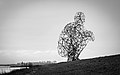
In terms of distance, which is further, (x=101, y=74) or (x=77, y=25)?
(x=77, y=25)

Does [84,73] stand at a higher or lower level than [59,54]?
lower

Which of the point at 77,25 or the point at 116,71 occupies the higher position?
the point at 77,25

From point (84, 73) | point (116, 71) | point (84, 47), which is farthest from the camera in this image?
point (84, 47)

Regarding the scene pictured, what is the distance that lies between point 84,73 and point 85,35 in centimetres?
2105

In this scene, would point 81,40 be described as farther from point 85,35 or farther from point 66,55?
point 66,55

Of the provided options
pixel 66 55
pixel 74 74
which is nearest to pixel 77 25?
pixel 66 55

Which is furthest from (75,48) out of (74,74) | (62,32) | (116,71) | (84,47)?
(116,71)

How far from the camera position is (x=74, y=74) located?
1906cm

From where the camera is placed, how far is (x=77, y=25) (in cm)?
4062

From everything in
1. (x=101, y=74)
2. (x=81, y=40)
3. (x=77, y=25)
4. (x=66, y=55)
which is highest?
(x=77, y=25)

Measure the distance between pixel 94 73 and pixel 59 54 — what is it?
22.3 m

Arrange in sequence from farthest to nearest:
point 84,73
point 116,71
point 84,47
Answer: point 84,47 → point 84,73 → point 116,71

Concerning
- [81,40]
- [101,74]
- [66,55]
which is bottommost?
[101,74]

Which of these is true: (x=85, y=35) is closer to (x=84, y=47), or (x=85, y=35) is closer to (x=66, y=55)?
(x=84, y=47)
